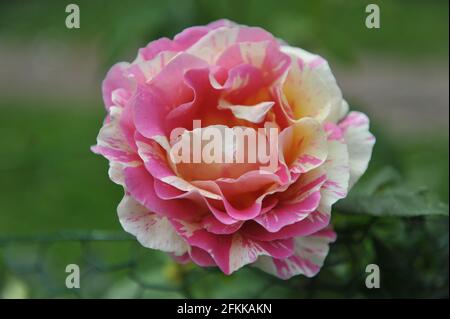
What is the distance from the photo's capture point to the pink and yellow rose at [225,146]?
41 cm

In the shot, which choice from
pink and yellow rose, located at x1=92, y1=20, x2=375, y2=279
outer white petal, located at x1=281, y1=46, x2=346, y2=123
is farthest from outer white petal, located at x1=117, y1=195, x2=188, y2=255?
outer white petal, located at x1=281, y1=46, x2=346, y2=123

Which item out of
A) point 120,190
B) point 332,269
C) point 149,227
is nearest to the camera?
point 149,227

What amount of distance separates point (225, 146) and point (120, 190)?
3.48ft

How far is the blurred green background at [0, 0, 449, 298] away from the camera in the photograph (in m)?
0.51

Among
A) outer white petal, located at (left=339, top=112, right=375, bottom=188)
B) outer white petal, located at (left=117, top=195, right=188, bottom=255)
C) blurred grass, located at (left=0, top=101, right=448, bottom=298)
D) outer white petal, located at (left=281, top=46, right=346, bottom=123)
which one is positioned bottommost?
blurred grass, located at (left=0, top=101, right=448, bottom=298)

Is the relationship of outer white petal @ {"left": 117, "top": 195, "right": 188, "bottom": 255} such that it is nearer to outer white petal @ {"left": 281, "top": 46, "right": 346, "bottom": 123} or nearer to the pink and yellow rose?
the pink and yellow rose

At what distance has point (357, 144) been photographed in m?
0.44

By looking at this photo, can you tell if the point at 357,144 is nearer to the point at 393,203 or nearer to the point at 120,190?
the point at 393,203

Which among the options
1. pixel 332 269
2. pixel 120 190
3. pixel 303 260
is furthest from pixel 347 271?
pixel 120 190

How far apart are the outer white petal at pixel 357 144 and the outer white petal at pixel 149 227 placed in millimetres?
106

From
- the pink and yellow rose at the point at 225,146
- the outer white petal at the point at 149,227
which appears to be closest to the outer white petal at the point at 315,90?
the pink and yellow rose at the point at 225,146

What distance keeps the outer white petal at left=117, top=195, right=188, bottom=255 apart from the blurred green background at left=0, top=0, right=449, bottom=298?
0.30ft

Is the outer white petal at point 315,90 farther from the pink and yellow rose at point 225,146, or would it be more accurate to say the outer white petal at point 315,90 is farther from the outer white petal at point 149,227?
the outer white petal at point 149,227

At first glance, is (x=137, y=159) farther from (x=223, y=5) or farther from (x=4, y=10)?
(x=4, y=10)
